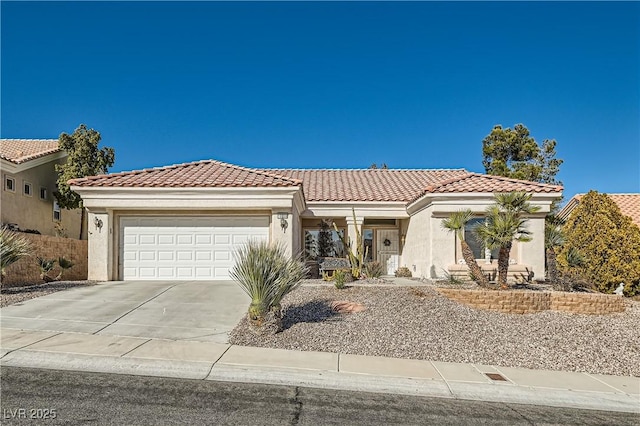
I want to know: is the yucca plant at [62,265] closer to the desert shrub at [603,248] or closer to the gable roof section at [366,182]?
the gable roof section at [366,182]

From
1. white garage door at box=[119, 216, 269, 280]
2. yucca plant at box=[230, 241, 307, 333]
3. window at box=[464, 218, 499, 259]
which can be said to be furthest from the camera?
window at box=[464, 218, 499, 259]

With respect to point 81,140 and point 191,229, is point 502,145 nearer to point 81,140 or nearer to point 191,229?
point 191,229

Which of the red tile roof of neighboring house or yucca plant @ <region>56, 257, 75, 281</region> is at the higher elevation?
the red tile roof of neighboring house

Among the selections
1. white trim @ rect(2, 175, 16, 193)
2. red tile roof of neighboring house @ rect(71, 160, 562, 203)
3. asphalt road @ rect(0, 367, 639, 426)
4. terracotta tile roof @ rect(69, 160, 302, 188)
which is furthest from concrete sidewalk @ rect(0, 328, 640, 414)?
white trim @ rect(2, 175, 16, 193)

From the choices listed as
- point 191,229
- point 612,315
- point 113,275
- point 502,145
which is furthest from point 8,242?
point 502,145

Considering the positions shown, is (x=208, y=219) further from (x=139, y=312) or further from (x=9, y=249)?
(x=9, y=249)

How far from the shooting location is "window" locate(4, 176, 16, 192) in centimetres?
1897

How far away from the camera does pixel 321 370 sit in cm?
704

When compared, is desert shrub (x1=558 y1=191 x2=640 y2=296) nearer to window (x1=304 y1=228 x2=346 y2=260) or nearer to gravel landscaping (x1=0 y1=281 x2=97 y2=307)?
window (x1=304 y1=228 x2=346 y2=260)

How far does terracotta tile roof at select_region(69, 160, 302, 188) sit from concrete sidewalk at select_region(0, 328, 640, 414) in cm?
771

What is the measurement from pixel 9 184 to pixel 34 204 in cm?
207

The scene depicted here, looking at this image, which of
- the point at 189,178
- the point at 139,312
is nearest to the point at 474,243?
the point at 189,178

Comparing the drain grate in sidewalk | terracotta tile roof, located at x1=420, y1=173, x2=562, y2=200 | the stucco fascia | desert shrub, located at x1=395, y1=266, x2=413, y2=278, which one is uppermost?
terracotta tile roof, located at x1=420, y1=173, x2=562, y2=200

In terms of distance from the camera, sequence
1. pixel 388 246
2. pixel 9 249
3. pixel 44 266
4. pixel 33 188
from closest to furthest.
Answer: pixel 9 249 → pixel 44 266 → pixel 388 246 → pixel 33 188
